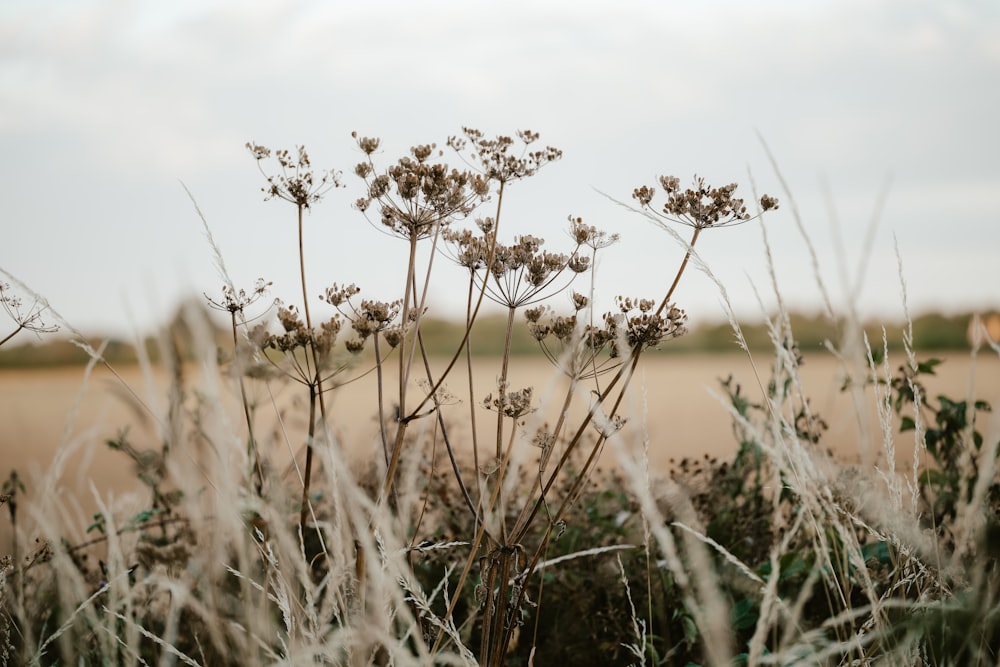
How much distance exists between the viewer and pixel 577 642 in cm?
304

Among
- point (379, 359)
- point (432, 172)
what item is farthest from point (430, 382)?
point (432, 172)

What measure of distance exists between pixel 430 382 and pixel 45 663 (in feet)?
5.85

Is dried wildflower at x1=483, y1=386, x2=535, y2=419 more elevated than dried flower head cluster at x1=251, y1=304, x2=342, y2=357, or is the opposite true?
dried flower head cluster at x1=251, y1=304, x2=342, y2=357

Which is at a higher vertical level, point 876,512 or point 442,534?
point 876,512

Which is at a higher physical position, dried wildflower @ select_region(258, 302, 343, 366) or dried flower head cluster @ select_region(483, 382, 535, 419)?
dried wildflower @ select_region(258, 302, 343, 366)

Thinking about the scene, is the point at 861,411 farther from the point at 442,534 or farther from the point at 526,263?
the point at 442,534

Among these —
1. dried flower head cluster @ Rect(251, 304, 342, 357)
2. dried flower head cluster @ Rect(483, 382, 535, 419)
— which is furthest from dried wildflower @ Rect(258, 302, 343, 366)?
→ dried flower head cluster @ Rect(483, 382, 535, 419)

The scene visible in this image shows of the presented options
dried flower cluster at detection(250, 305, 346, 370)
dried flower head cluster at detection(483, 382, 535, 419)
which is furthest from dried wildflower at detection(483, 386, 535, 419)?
dried flower cluster at detection(250, 305, 346, 370)

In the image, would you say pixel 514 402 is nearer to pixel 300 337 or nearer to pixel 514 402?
pixel 514 402

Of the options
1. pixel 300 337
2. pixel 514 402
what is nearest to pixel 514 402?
pixel 514 402

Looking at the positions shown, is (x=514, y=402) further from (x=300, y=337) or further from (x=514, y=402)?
(x=300, y=337)

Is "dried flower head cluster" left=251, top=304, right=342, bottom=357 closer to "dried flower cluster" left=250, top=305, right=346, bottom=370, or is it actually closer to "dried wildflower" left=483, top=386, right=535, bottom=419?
"dried flower cluster" left=250, top=305, right=346, bottom=370

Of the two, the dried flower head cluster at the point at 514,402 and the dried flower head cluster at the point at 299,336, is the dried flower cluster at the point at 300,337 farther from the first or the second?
the dried flower head cluster at the point at 514,402

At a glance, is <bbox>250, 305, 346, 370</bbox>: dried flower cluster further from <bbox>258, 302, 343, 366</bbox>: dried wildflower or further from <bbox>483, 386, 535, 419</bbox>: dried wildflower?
<bbox>483, 386, 535, 419</bbox>: dried wildflower
